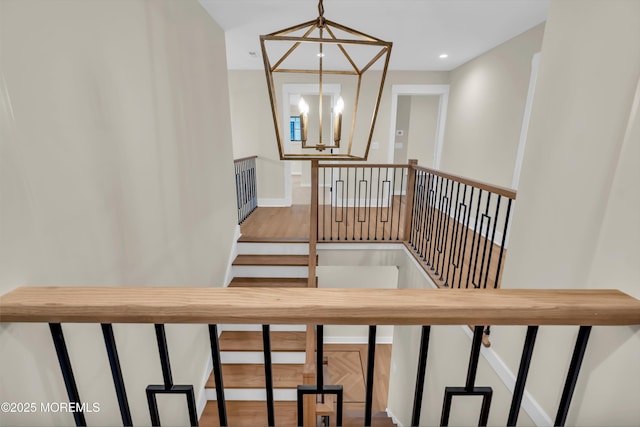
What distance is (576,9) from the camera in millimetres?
1203

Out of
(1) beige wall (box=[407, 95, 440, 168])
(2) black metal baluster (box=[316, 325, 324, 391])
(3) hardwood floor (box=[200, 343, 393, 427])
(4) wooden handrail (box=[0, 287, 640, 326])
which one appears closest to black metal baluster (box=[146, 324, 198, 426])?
(4) wooden handrail (box=[0, 287, 640, 326])

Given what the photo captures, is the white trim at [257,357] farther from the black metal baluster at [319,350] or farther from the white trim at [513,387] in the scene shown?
the black metal baluster at [319,350]

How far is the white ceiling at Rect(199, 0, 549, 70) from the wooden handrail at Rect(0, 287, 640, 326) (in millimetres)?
2842

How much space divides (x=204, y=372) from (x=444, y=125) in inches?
216

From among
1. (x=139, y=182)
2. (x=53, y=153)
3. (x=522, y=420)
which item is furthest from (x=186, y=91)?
(x=522, y=420)

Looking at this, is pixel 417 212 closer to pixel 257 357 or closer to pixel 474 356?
pixel 257 357

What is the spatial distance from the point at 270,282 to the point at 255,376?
1.14 m

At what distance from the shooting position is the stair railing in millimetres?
4719

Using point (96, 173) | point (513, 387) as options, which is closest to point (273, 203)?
point (96, 173)

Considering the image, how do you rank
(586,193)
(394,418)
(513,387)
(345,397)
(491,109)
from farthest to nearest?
1. (345,397)
2. (394,418)
3. (491,109)
4. (513,387)
5. (586,193)

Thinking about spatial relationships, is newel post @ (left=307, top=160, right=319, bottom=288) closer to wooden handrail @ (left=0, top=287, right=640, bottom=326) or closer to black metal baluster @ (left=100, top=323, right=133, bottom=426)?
black metal baluster @ (left=100, top=323, right=133, bottom=426)

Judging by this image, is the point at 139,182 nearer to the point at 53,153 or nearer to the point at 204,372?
the point at 53,153

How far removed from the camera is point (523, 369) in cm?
70

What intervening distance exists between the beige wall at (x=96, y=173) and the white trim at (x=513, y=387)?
6.65 ft
